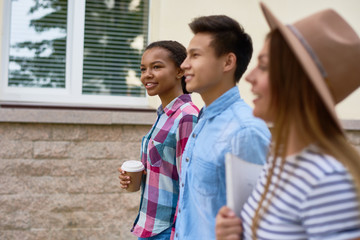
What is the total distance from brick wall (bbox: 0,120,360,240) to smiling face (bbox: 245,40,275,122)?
2.84m

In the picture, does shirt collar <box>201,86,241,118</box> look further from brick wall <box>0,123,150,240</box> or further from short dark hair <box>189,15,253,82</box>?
brick wall <box>0,123,150,240</box>

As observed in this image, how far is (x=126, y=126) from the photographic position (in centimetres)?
388

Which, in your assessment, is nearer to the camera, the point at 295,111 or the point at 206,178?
the point at 295,111

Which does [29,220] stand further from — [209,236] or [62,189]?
[209,236]

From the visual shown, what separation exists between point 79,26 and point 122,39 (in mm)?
440

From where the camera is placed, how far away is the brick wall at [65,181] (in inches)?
146

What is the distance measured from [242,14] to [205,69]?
2.78m

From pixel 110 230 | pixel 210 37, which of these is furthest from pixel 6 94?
pixel 210 37

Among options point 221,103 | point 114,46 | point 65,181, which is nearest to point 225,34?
point 221,103

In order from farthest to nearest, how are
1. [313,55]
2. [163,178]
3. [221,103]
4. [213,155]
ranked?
[163,178]
[221,103]
[213,155]
[313,55]

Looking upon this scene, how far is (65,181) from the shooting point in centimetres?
379

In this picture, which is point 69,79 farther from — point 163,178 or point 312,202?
point 312,202

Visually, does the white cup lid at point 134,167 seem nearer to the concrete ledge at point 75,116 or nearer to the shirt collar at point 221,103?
the shirt collar at point 221,103

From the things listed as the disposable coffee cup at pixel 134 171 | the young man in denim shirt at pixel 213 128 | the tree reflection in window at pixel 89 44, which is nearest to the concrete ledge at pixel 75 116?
the tree reflection in window at pixel 89 44
